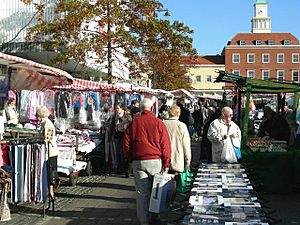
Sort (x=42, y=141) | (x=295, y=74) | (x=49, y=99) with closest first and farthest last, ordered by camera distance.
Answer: (x=42, y=141)
(x=49, y=99)
(x=295, y=74)

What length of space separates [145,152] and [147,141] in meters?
0.16

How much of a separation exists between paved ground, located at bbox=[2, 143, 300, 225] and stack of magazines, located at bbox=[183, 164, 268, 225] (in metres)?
0.76

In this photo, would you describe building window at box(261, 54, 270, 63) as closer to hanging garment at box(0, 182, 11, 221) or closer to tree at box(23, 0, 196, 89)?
tree at box(23, 0, 196, 89)

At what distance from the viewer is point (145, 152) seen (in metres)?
7.36

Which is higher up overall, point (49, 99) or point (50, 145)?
point (49, 99)

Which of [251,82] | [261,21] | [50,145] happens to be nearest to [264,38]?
[261,21]

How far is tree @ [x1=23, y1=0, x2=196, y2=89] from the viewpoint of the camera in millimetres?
21344

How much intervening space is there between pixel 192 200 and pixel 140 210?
183 cm

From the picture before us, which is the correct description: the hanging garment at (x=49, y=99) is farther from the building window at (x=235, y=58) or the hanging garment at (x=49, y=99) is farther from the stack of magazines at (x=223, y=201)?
the building window at (x=235, y=58)

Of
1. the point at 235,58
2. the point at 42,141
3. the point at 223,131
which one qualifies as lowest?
the point at 42,141

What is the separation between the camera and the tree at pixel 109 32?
21344mm

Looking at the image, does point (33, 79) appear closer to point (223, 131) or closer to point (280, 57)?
point (223, 131)

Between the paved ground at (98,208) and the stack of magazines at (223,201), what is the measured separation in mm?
760

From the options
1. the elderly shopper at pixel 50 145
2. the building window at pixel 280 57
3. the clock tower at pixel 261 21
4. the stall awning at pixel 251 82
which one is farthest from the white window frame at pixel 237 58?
the elderly shopper at pixel 50 145
